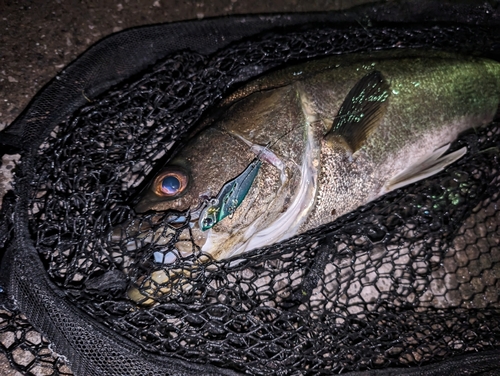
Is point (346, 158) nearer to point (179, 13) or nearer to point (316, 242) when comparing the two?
point (316, 242)

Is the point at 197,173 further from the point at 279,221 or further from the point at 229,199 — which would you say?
the point at 279,221

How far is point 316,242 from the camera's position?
2.34 m

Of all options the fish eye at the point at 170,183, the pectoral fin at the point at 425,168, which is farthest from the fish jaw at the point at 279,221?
the pectoral fin at the point at 425,168

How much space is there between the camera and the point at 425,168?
233cm

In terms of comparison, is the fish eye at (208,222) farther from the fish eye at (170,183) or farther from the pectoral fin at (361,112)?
the pectoral fin at (361,112)

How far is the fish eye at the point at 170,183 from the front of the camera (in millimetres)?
→ 1847

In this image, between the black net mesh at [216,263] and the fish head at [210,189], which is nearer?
the black net mesh at [216,263]

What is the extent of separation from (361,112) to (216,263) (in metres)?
1.16

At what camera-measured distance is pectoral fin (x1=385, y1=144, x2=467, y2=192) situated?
2.28m

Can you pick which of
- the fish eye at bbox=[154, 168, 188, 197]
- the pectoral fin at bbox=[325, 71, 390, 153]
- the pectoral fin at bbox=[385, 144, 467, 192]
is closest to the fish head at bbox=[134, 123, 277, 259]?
the fish eye at bbox=[154, 168, 188, 197]

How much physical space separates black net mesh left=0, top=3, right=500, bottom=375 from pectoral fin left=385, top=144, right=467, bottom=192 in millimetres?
104

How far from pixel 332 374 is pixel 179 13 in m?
2.82

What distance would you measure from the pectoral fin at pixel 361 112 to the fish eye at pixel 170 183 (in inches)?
32.7

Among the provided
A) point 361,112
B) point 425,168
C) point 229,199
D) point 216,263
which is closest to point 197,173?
point 229,199
